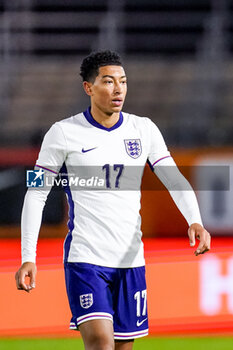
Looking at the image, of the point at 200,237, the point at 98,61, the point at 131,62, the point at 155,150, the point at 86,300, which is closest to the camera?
the point at 200,237

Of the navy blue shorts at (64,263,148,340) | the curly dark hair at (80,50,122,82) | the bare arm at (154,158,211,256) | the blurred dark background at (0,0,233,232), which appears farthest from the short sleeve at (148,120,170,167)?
the blurred dark background at (0,0,233,232)

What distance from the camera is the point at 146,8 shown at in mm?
11656

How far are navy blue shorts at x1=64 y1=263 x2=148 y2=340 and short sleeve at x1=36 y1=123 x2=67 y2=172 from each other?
44 centimetres

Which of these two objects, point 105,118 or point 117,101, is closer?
point 117,101

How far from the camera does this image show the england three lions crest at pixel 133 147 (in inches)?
129

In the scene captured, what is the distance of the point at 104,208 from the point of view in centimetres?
321

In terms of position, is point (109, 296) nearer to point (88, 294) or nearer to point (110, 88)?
point (88, 294)

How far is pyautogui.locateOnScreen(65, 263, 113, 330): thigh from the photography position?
313 cm

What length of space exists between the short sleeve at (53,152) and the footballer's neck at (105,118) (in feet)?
0.62

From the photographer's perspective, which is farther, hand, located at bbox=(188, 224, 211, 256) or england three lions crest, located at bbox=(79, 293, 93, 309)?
england three lions crest, located at bbox=(79, 293, 93, 309)

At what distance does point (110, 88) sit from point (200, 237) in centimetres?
74

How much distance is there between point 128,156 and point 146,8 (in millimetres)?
8766

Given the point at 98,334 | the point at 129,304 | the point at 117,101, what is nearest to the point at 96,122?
the point at 117,101

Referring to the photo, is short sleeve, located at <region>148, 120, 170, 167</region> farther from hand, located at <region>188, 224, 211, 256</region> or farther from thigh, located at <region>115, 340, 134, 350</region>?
thigh, located at <region>115, 340, 134, 350</region>
